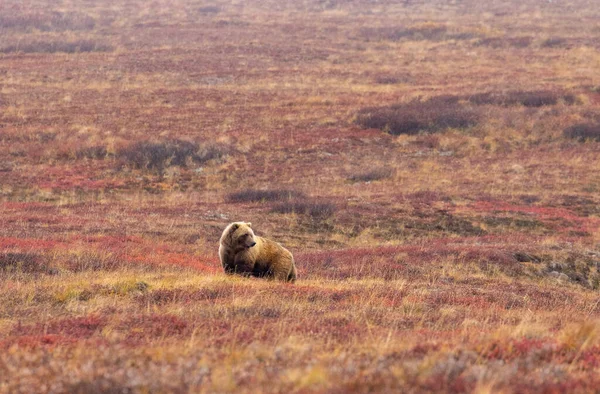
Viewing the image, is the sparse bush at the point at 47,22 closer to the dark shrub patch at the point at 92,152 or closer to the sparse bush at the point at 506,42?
the dark shrub patch at the point at 92,152

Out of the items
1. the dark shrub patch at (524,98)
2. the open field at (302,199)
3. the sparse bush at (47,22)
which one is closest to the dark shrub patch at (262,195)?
the open field at (302,199)

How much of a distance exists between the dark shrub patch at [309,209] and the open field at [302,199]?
112 millimetres

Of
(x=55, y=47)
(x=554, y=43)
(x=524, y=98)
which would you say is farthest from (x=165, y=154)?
(x=554, y=43)

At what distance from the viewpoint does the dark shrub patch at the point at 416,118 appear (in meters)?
37.1

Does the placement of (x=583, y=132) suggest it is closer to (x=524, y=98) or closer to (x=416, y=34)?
(x=524, y=98)

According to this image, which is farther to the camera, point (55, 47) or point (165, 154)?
point (55, 47)

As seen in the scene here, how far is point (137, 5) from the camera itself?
79125mm

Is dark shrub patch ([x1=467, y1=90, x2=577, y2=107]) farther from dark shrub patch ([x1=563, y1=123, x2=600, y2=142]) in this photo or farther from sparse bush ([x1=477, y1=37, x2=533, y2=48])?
sparse bush ([x1=477, y1=37, x2=533, y2=48])

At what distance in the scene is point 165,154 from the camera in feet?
102

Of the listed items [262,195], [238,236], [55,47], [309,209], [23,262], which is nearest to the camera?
[238,236]

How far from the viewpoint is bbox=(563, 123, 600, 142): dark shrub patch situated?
36.0 metres

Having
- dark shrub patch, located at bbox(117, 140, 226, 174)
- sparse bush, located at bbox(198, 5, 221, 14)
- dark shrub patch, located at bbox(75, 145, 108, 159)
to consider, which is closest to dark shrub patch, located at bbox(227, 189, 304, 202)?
dark shrub patch, located at bbox(117, 140, 226, 174)

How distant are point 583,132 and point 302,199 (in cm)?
1949

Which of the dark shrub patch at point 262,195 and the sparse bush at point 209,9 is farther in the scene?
the sparse bush at point 209,9
